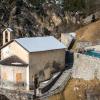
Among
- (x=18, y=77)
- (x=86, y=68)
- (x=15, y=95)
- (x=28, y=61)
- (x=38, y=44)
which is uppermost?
(x=38, y=44)

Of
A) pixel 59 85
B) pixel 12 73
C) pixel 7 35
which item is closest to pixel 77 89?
pixel 59 85

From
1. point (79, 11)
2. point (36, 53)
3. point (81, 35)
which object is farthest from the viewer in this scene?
point (79, 11)

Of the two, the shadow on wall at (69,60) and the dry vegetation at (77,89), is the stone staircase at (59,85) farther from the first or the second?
the shadow on wall at (69,60)

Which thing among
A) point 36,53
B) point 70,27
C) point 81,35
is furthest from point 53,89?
point 70,27

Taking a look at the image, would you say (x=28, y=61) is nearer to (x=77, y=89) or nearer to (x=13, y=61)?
(x=13, y=61)

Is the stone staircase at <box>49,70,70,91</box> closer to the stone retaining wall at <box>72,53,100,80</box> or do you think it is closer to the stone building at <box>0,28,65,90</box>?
the stone retaining wall at <box>72,53,100,80</box>

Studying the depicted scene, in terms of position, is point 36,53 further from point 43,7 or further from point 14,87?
point 43,7
